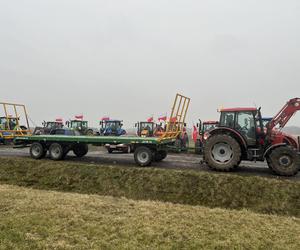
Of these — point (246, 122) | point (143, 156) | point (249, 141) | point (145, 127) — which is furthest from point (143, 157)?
point (145, 127)

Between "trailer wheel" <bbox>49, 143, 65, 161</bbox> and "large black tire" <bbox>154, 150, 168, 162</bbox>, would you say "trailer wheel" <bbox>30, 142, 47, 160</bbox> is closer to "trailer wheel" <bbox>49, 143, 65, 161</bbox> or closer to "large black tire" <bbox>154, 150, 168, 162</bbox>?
"trailer wheel" <bbox>49, 143, 65, 161</bbox>

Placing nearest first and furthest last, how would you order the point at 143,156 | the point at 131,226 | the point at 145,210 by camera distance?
the point at 131,226 < the point at 145,210 < the point at 143,156

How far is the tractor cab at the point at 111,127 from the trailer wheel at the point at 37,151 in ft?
40.4

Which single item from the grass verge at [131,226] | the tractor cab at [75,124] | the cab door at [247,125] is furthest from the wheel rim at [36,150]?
the tractor cab at [75,124]

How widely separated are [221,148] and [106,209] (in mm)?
5242

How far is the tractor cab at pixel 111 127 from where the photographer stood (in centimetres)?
2472

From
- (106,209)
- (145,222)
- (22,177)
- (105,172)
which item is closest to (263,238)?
(145,222)

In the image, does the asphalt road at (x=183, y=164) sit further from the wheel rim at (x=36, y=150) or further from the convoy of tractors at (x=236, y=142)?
the wheel rim at (x=36, y=150)

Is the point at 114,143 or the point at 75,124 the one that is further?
the point at 75,124

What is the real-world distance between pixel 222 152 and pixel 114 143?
465 cm

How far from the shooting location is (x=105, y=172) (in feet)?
31.8

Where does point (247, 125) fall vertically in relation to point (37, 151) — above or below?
above

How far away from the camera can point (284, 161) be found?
28.3 ft

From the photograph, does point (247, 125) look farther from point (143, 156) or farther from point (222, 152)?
point (143, 156)
